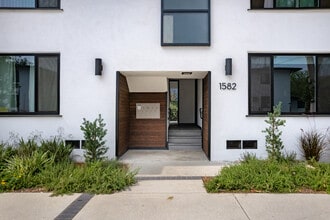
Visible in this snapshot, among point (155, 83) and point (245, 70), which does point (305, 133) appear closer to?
point (245, 70)

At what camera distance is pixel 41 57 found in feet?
25.1

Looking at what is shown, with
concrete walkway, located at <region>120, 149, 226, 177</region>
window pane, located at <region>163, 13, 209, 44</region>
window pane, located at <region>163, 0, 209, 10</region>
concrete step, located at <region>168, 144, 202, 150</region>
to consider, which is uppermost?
window pane, located at <region>163, 0, 209, 10</region>

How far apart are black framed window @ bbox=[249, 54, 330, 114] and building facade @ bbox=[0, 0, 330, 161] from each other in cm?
3

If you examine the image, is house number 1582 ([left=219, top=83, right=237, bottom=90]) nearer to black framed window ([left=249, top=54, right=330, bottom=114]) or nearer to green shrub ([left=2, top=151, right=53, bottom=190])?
black framed window ([left=249, top=54, right=330, bottom=114])

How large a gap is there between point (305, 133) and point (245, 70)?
7.60ft

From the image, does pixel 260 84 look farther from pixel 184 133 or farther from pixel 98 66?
pixel 98 66

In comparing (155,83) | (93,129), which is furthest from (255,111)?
(93,129)

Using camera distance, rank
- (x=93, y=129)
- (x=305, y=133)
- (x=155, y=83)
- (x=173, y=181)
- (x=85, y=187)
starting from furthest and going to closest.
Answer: (x=155, y=83), (x=305, y=133), (x=93, y=129), (x=173, y=181), (x=85, y=187)

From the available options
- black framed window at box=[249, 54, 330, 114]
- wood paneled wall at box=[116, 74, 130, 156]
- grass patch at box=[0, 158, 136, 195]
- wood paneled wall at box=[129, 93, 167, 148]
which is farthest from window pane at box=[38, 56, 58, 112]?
black framed window at box=[249, 54, 330, 114]

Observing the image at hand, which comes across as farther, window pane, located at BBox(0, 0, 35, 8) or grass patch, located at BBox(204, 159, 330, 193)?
window pane, located at BBox(0, 0, 35, 8)

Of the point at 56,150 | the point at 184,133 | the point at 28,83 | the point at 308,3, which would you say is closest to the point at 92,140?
the point at 56,150

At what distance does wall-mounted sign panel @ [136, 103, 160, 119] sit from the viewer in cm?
970

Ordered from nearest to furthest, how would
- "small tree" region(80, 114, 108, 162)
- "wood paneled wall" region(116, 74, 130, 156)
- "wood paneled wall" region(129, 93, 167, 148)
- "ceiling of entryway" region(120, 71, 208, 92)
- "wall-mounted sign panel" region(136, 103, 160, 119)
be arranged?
"small tree" region(80, 114, 108, 162) < "wood paneled wall" region(116, 74, 130, 156) < "ceiling of entryway" region(120, 71, 208, 92) < "wood paneled wall" region(129, 93, 167, 148) < "wall-mounted sign panel" region(136, 103, 160, 119)

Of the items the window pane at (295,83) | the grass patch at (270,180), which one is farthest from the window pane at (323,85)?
the grass patch at (270,180)
